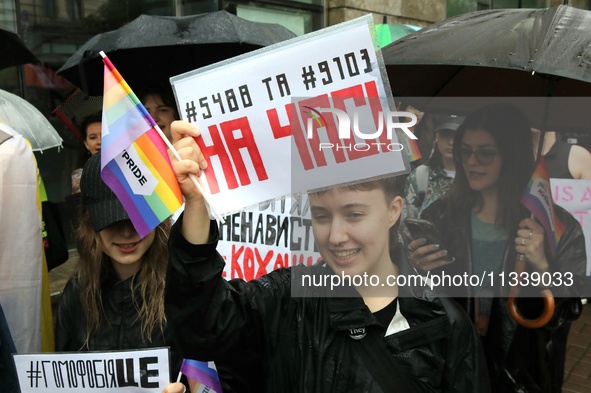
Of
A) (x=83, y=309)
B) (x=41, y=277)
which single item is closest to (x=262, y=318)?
(x=83, y=309)

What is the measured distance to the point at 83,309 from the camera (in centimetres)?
206

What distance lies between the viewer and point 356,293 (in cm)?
164

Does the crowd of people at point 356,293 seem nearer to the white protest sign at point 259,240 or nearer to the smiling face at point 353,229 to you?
the smiling face at point 353,229

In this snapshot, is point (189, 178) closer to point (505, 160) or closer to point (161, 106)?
point (505, 160)

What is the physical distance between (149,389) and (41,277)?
2.66 feet

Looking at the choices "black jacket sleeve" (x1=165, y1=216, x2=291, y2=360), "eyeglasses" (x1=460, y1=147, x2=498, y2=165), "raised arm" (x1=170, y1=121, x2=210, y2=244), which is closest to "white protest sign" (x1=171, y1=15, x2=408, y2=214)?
"raised arm" (x1=170, y1=121, x2=210, y2=244)

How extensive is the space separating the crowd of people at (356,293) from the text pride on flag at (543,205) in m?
0.02

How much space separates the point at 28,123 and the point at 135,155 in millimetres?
2875

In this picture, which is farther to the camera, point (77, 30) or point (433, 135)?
point (77, 30)

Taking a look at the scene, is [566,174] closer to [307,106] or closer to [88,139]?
→ [307,106]

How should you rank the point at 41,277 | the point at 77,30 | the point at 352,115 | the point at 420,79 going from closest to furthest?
the point at 352,115 < the point at 41,277 < the point at 420,79 < the point at 77,30

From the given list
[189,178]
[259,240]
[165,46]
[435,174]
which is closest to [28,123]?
[165,46]

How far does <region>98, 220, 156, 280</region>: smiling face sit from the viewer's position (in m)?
2.07

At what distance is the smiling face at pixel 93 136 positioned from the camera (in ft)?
12.8
